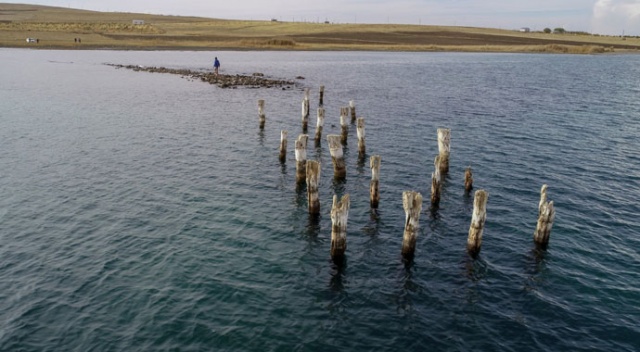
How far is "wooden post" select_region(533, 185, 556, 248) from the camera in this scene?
22.5 metres

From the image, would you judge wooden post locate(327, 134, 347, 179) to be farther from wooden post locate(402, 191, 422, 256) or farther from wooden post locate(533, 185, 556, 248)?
wooden post locate(533, 185, 556, 248)

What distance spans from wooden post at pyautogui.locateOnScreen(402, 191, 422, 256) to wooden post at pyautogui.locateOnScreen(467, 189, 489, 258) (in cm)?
262

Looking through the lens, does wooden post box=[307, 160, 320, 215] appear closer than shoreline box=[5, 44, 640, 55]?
Yes

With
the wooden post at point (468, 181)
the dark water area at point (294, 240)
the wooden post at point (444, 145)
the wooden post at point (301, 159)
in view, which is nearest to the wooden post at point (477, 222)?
the dark water area at point (294, 240)

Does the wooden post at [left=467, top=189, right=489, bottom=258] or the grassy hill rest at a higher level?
the grassy hill

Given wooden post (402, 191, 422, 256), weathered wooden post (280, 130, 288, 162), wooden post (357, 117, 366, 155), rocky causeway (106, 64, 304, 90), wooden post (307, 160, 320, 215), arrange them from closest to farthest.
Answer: wooden post (402, 191, 422, 256) < wooden post (307, 160, 320, 215) < weathered wooden post (280, 130, 288, 162) < wooden post (357, 117, 366, 155) < rocky causeway (106, 64, 304, 90)

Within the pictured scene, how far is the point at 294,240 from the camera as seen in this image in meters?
Result: 24.2

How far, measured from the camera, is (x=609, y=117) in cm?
5441

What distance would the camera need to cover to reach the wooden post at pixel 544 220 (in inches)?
884

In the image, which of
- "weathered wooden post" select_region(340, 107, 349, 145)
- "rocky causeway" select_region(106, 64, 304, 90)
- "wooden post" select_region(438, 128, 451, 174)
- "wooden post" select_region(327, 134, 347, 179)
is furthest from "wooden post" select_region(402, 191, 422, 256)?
"rocky causeway" select_region(106, 64, 304, 90)

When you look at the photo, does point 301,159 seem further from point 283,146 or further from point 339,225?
point 339,225

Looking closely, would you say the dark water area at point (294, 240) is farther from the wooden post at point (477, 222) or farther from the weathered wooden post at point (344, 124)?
the weathered wooden post at point (344, 124)

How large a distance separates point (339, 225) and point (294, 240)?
3.61 meters

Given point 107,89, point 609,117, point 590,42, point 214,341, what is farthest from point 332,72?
point 590,42
